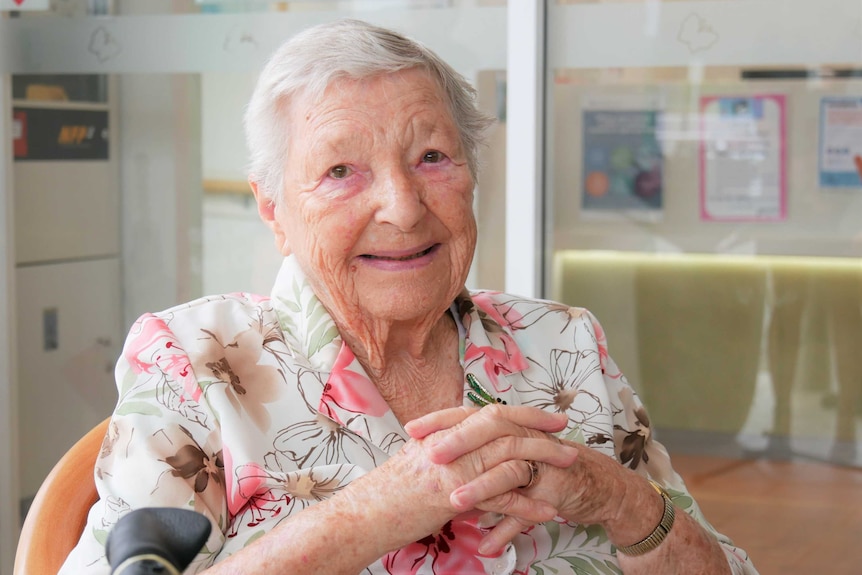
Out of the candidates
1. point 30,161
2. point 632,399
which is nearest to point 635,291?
point 632,399

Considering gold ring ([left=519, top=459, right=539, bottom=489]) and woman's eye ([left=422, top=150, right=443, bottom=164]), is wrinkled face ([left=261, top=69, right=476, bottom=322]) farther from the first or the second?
gold ring ([left=519, top=459, right=539, bottom=489])

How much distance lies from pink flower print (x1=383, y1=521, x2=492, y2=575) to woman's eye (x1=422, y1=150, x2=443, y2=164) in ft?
1.69

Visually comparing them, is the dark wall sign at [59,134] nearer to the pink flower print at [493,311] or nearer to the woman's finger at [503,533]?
the pink flower print at [493,311]

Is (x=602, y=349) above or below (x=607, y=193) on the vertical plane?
below

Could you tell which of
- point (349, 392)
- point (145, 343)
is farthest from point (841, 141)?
point (145, 343)

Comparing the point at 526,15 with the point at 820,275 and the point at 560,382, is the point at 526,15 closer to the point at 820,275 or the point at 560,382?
the point at 820,275

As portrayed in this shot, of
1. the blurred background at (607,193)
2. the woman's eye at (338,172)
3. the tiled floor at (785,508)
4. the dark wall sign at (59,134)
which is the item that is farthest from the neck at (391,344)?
the dark wall sign at (59,134)

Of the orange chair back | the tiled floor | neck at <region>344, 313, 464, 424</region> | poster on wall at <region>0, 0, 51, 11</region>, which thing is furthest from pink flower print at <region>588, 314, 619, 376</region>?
poster on wall at <region>0, 0, 51, 11</region>

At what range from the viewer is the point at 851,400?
2621 mm

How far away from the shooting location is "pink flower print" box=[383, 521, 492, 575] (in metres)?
1.35

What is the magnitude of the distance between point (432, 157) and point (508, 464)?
476 mm

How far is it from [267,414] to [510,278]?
1451 mm

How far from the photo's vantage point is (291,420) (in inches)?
54.9

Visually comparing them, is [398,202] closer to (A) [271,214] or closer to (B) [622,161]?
(A) [271,214]
